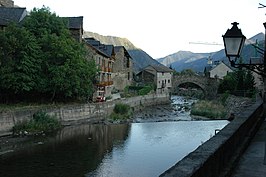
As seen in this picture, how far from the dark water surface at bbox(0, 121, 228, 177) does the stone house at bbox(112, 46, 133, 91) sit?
89.2ft

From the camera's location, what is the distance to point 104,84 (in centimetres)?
4556

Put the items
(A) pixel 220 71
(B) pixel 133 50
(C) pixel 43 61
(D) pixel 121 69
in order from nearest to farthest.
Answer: (C) pixel 43 61
(D) pixel 121 69
(A) pixel 220 71
(B) pixel 133 50

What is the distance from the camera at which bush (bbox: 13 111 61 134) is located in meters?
27.8

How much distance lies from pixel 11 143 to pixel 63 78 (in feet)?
30.4

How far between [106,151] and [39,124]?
8.61 metres

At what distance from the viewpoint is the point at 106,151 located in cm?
2298

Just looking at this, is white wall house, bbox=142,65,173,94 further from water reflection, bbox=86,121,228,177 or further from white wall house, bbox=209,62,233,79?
water reflection, bbox=86,121,228,177

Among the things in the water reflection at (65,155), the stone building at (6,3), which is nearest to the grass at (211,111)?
the water reflection at (65,155)

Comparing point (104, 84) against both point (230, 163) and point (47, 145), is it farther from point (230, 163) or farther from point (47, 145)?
point (230, 163)

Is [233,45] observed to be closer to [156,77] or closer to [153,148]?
[153,148]

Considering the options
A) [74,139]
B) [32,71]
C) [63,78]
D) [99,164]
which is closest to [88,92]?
[63,78]

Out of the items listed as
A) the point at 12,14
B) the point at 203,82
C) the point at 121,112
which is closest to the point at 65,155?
the point at 121,112

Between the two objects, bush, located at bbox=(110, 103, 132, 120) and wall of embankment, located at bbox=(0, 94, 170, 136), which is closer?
wall of embankment, located at bbox=(0, 94, 170, 136)

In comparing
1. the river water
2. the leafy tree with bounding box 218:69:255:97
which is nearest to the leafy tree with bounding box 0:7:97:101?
the river water
